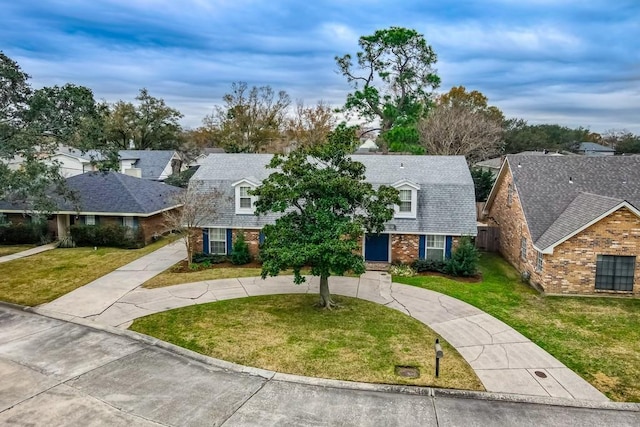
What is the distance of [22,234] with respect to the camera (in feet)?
84.3

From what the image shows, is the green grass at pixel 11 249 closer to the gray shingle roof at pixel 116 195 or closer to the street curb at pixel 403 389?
the gray shingle roof at pixel 116 195

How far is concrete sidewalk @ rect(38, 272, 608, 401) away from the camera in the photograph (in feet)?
34.0

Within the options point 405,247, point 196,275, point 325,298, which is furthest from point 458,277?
point 196,275

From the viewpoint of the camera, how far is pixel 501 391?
9.93 metres

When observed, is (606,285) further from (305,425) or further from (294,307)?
(305,425)

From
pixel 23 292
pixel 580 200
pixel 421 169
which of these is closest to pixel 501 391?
pixel 580 200

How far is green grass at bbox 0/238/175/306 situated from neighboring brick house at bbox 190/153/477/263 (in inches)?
191

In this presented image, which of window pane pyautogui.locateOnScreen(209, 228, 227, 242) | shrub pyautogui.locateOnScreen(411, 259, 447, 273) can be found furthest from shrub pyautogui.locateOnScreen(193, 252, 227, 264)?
shrub pyautogui.locateOnScreen(411, 259, 447, 273)

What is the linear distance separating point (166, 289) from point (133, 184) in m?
13.0

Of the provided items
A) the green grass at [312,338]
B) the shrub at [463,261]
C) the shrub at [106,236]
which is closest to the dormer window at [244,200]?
the green grass at [312,338]

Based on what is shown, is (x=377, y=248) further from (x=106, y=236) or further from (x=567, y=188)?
(x=106, y=236)

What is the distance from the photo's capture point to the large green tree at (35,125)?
57.3ft

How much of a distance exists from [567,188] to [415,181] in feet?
23.2

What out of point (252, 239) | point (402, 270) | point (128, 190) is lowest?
point (402, 270)
